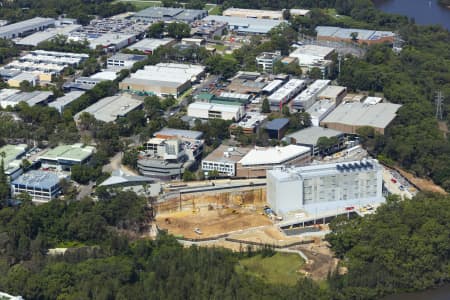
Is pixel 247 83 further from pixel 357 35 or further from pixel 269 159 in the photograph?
pixel 357 35

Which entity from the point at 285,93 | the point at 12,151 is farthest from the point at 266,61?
the point at 12,151

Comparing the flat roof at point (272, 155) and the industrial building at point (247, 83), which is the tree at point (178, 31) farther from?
the flat roof at point (272, 155)

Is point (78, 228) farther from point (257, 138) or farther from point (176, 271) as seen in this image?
point (257, 138)

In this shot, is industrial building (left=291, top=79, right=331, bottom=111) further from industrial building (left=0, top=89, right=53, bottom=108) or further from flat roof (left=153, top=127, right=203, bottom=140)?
industrial building (left=0, top=89, right=53, bottom=108)

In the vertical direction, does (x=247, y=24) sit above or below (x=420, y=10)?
above

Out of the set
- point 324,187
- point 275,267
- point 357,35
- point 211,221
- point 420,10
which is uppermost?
point 357,35

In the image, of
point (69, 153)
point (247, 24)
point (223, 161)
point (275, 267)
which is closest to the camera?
point (275, 267)

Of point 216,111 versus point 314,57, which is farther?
point 314,57
